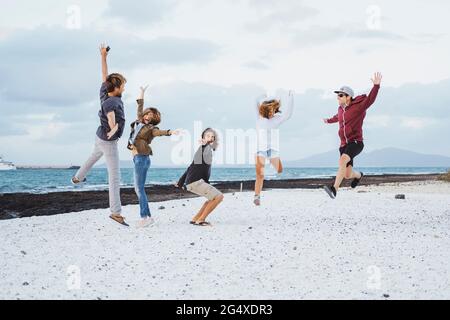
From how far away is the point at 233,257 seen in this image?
28.1 feet

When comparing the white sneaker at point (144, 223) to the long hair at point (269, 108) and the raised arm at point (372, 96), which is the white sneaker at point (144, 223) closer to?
the long hair at point (269, 108)

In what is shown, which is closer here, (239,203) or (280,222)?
(280,222)

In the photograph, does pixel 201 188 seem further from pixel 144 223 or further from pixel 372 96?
pixel 372 96

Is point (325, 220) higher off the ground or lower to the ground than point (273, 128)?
lower

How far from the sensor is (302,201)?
1631cm

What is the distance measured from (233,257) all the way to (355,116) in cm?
324

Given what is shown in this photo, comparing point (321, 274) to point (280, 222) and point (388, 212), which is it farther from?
point (388, 212)

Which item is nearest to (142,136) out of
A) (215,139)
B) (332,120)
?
(215,139)

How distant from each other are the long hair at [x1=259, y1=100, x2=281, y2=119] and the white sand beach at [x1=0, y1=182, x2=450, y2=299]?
2.44 metres

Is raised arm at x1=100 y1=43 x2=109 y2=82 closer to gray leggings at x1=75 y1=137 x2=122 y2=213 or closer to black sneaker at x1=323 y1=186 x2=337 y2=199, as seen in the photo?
gray leggings at x1=75 y1=137 x2=122 y2=213

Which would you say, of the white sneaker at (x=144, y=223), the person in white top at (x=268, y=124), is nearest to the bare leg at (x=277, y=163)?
the person in white top at (x=268, y=124)
